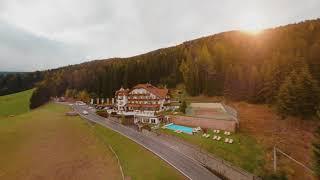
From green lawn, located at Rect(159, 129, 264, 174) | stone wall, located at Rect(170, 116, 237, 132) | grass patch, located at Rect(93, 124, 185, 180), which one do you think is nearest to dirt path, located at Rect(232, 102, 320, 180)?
green lawn, located at Rect(159, 129, 264, 174)

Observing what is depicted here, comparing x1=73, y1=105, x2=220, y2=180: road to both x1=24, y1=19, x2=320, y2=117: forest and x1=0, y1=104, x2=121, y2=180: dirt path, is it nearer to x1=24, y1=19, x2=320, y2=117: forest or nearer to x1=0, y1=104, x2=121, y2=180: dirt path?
x1=0, y1=104, x2=121, y2=180: dirt path

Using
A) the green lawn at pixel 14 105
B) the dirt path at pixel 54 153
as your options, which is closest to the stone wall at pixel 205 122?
the dirt path at pixel 54 153

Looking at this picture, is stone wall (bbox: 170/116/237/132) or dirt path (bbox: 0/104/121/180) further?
stone wall (bbox: 170/116/237/132)

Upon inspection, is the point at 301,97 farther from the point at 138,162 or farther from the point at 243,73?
the point at 138,162

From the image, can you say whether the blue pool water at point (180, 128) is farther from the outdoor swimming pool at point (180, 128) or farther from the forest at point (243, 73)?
the forest at point (243, 73)

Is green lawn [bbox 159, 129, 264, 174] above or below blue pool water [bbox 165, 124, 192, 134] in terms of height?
below

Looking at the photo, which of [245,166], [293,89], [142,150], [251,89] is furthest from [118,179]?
[251,89]

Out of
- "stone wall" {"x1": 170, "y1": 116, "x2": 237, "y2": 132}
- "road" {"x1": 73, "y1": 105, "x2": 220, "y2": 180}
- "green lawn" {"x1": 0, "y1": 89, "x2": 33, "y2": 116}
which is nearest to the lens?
"road" {"x1": 73, "y1": 105, "x2": 220, "y2": 180}
